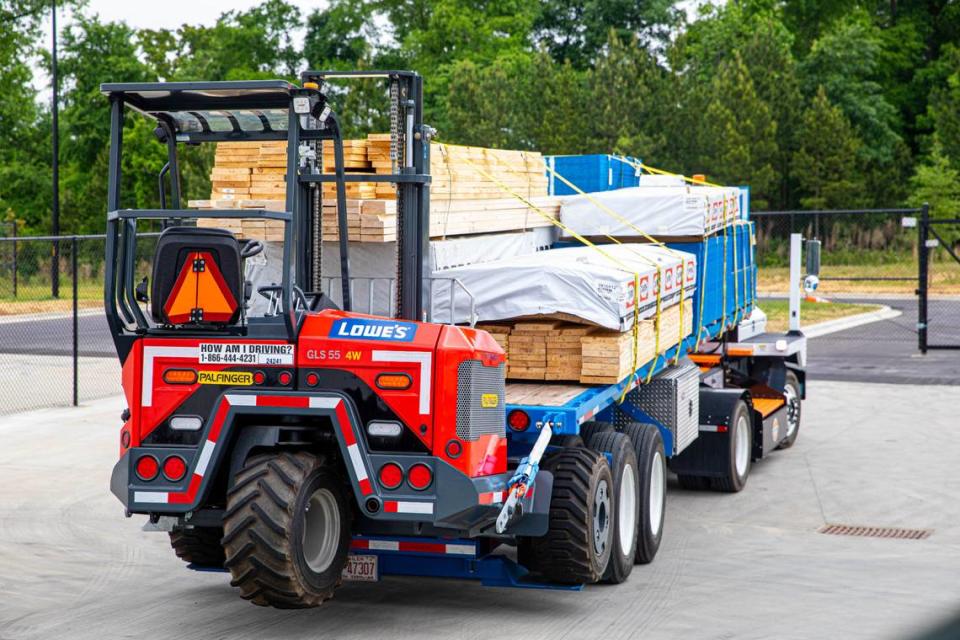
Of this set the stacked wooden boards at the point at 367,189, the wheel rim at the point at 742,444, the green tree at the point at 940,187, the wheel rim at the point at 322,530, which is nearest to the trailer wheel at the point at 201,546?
the wheel rim at the point at 322,530

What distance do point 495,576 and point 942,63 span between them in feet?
196

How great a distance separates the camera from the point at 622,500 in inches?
361

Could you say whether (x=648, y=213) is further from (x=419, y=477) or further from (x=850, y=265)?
(x=850, y=265)

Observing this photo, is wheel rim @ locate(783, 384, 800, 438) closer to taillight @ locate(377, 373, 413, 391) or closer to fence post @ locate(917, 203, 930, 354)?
taillight @ locate(377, 373, 413, 391)

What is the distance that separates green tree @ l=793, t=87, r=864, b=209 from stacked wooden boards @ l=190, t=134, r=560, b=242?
1646 inches

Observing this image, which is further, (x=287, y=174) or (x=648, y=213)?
(x=648, y=213)

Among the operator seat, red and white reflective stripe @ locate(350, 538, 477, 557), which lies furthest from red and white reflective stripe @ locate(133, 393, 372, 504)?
red and white reflective stripe @ locate(350, 538, 477, 557)

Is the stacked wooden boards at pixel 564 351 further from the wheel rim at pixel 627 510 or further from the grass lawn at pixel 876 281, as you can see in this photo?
the grass lawn at pixel 876 281

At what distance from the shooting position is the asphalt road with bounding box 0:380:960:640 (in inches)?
316

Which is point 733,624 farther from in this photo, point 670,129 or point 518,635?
point 670,129

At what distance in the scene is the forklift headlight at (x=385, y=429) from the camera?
7312 millimetres

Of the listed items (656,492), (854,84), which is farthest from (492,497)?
(854,84)

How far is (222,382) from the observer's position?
7434 millimetres

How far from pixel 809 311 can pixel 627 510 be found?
25.9 metres
